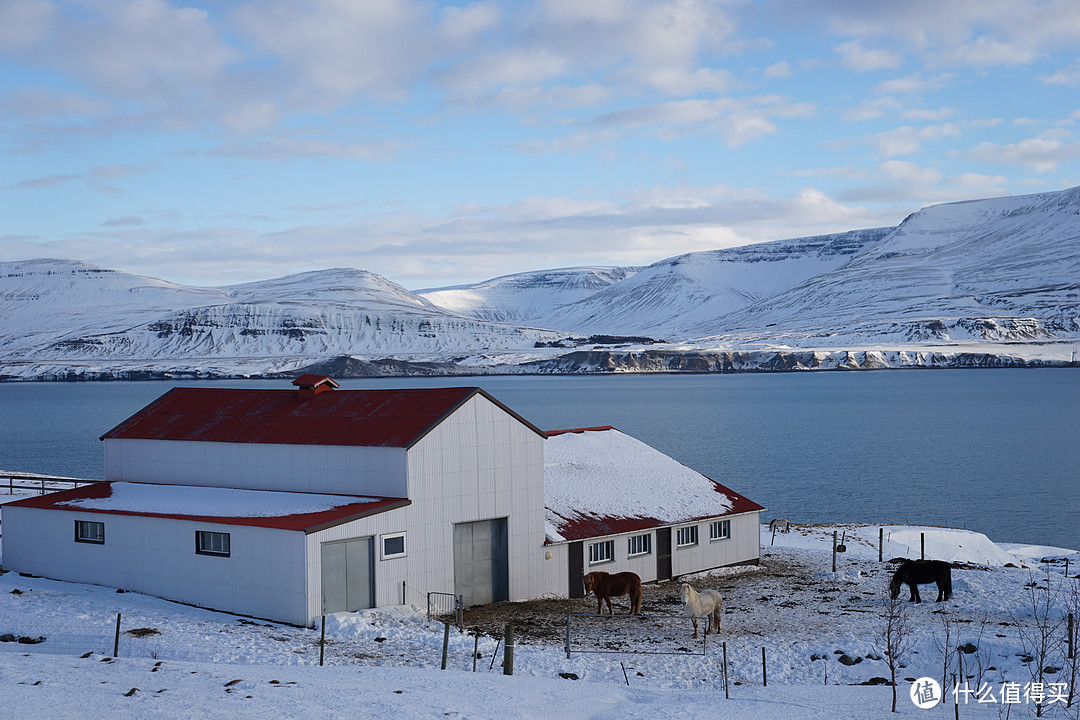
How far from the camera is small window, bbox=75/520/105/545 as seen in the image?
2803 cm

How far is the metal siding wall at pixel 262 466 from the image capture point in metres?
27.2

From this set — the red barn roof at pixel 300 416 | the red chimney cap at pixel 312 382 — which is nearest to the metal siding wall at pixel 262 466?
the red barn roof at pixel 300 416

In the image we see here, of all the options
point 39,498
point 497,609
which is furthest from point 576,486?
point 39,498

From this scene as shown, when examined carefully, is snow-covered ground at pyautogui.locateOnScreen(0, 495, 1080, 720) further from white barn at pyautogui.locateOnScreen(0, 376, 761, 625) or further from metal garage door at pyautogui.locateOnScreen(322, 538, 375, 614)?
white barn at pyautogui.locateOnScreen(0, 376, 761, 625)

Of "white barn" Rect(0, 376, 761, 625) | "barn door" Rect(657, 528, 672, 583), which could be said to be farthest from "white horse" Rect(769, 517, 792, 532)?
"white barn" Rect(0, 376, 761, 625)

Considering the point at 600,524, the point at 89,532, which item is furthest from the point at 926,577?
the point at 89,532

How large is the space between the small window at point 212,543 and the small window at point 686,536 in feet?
48.8

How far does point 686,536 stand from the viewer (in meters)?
34.2

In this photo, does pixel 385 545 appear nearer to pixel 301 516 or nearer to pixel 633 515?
pixel 301 516

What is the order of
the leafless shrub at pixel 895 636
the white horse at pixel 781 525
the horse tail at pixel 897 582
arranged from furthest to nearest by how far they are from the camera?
the white horse at pixel 781 525, the horse tail at pixel 897 582, the leafless shrub at pixel 895 636

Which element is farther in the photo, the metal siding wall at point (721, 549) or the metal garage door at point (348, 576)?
the metal siding wall at point (721, 549)

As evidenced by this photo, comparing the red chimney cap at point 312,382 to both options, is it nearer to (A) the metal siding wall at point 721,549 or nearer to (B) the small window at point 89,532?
(B) the small window at point 89,532

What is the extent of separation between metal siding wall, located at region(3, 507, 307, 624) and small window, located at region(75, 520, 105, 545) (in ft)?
0.45

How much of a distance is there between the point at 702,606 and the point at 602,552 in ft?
25.1
